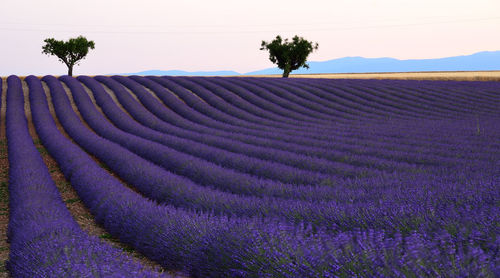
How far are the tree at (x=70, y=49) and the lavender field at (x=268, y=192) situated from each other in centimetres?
2376

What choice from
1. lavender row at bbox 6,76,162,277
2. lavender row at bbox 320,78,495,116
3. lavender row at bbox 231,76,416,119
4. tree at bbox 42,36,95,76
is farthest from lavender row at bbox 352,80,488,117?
tree at bbox 42,36,95,76

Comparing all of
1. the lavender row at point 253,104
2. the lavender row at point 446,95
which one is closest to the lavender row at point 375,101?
the lavender row at point 446,95

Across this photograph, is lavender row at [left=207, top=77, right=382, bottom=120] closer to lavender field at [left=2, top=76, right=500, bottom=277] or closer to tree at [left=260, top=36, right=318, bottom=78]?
lavender field at [left=2, top=76, right=500, bottom=277]

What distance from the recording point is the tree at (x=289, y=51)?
4112 centimetres

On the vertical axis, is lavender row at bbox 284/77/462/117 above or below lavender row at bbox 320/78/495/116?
below

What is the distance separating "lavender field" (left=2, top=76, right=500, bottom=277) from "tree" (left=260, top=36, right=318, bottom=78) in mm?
24422

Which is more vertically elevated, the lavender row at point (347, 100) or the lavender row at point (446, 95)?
the lavender row at point (446, 95)

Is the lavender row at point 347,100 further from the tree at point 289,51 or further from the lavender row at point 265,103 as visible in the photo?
the tree at point 289,51

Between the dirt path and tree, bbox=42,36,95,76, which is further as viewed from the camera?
tree, bbox=42,36,95,76

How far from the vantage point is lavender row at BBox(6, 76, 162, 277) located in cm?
274

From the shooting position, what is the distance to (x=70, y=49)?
39031 millimetres

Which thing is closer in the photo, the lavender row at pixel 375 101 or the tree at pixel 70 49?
the lavender row at pixel 375 101

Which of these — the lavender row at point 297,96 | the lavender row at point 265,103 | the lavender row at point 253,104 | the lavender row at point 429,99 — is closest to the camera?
the lavender row at point 253,104

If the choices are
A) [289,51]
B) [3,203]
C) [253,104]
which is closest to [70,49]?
[289,51]
